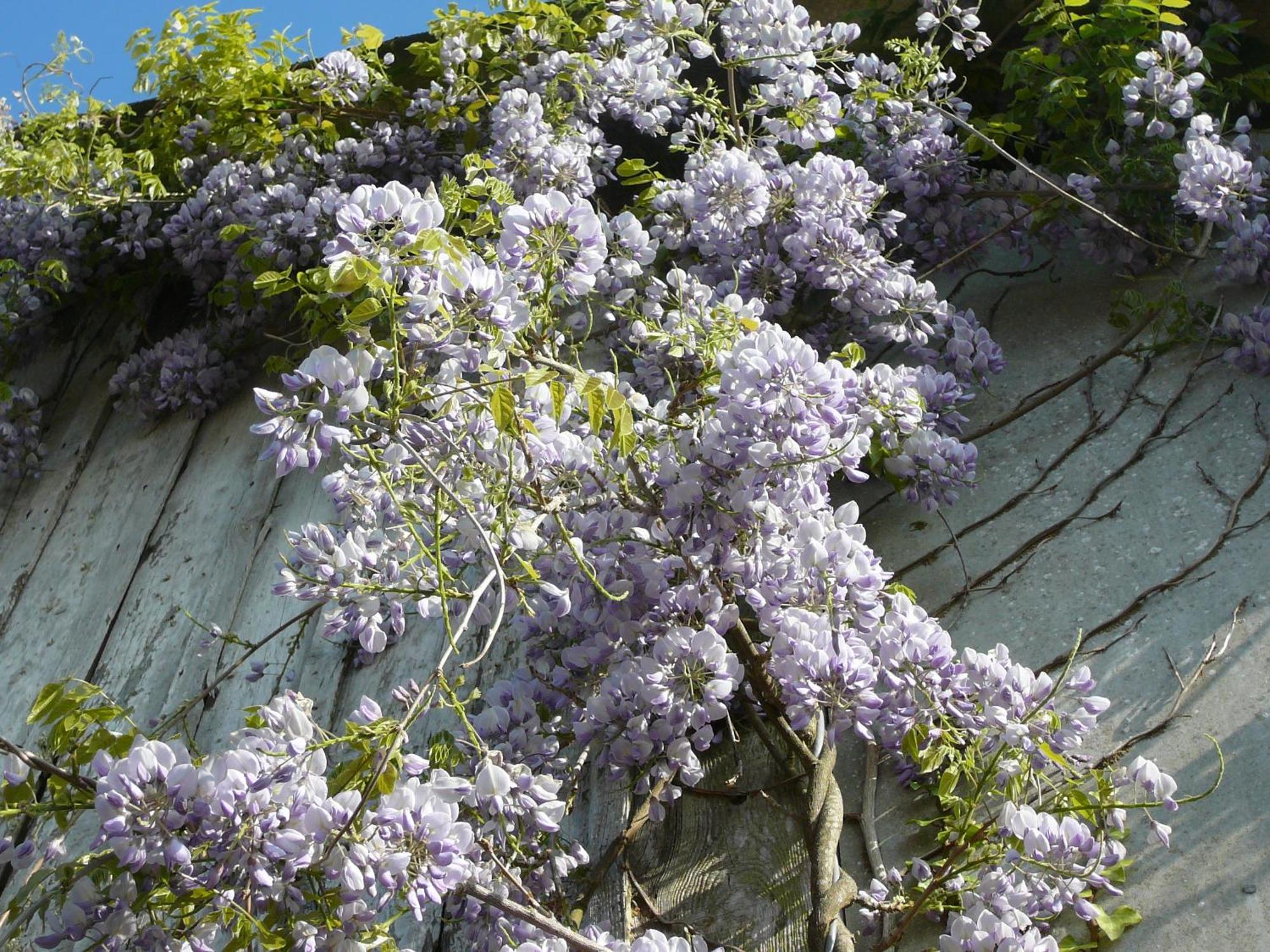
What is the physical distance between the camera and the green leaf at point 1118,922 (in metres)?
1.48

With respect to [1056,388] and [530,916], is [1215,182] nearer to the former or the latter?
[1056,388]

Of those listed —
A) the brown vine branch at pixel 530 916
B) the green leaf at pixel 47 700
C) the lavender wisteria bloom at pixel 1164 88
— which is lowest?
the green leaf at pixel 47 700

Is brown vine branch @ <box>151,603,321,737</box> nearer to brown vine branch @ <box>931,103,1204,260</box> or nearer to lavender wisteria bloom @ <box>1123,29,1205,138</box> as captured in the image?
brown vine branch @ <box>931,103,1204,260</box>

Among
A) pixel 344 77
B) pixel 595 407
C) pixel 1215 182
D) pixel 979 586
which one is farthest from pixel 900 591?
pixel 344 77

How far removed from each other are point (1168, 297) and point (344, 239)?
1420 mm

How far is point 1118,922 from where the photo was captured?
149cm

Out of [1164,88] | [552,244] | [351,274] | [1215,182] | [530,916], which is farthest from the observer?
[1164,88]

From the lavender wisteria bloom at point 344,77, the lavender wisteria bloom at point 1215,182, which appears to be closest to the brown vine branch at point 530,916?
the lavender wisteria bloom at point 1215,182

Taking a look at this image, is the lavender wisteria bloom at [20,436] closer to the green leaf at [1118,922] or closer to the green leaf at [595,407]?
the green leaf at [595,407]

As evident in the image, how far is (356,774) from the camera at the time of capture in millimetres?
1356

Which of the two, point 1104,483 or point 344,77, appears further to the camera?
point 344,77

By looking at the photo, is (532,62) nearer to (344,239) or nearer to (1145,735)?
(344,239)

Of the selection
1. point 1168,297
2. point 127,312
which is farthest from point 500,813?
point 127,312

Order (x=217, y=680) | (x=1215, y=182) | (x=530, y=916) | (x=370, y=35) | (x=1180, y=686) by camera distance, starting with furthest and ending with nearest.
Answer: (x=370, y=35) < (x=1215, y=182) < (x=217, y=680) < (x=1180, y=686) < (x=530, y=916)
